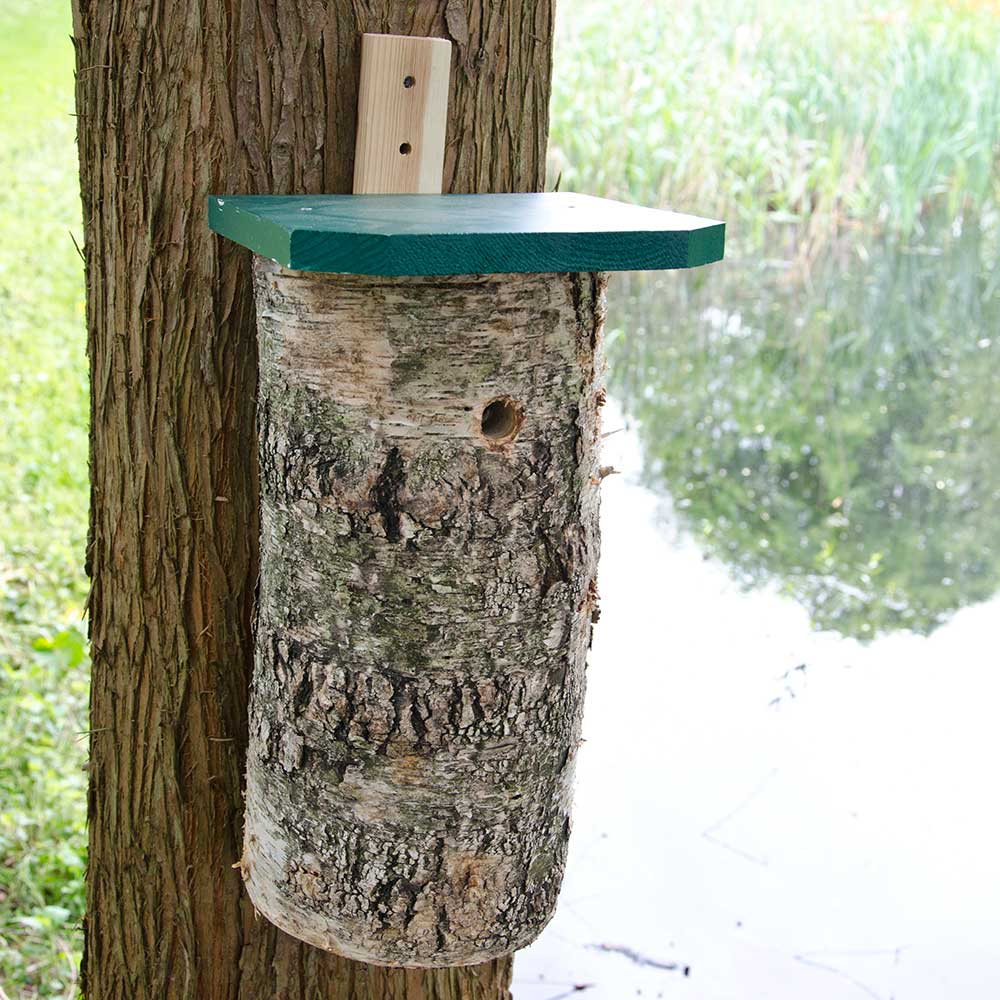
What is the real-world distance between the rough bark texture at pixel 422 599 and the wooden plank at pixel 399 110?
0.78ft

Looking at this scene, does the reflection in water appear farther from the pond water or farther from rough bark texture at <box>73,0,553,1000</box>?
rough bark texture at <box>73,0,553,1000</box>

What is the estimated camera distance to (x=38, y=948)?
8.12 ft

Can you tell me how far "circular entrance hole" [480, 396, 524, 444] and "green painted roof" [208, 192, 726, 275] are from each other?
17 cm

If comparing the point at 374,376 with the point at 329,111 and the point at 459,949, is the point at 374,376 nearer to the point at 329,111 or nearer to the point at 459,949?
the point at 329,111

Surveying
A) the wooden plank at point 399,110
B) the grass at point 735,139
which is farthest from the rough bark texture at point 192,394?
the grass at point 735,139

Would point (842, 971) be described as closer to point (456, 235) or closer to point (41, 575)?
point (456, 235)

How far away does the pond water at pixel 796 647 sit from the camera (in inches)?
109

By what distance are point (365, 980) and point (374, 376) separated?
3.09 ft

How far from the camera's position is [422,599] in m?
1.33

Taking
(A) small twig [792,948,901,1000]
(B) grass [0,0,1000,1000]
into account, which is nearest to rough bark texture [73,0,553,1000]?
(A) small twig [792,948,901,1000]

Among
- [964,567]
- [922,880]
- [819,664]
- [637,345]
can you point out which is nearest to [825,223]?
[637,345]

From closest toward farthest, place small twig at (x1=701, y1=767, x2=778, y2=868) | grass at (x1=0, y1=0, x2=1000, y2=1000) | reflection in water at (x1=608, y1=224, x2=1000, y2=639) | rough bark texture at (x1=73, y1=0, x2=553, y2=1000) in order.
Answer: rough bark texture at (x1=73, y1=0, x2=553, y2=1000), small twig at (x1=701, y1=767, x2=778, y2=868), reflection in water at (x1=608, y1=224, x2=1000, y2=639), grass at (x1=0, y1=0, x2=1000, y2=1000)

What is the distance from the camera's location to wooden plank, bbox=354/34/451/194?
150 centimetres

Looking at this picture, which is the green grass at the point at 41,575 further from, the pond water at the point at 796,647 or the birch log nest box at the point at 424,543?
the pond water at the point at 796,647
